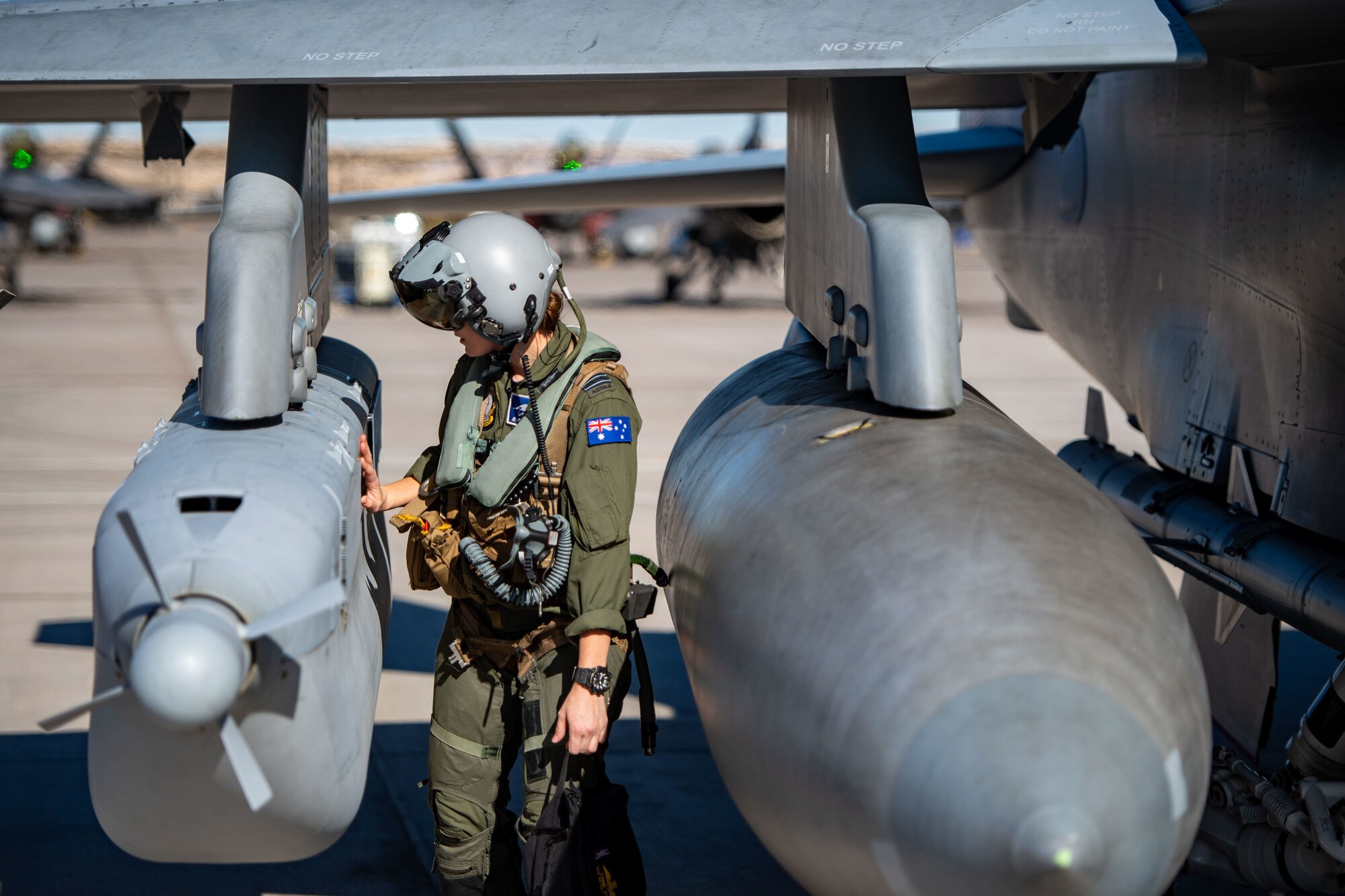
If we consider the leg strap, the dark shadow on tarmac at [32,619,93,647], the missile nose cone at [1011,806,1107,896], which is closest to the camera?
the missile nose cone at [1011,806,1107,896]

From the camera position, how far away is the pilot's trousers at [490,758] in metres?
3.51

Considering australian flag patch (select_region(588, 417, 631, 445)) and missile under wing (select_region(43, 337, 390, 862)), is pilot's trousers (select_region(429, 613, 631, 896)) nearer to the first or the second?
australian flag patch (select_region(588, 417, 631, 445))

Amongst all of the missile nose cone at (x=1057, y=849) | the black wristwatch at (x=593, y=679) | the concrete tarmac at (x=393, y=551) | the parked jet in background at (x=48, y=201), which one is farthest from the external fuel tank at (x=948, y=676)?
the parked jet in background at (x=48, y=201)

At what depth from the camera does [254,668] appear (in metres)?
2.44

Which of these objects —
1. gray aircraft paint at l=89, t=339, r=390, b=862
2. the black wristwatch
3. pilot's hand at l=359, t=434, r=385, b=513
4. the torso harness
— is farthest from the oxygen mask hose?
gray aircraft paint at l=89, t=339, r=390, b=862

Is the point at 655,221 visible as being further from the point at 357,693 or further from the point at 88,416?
the point at 357,693

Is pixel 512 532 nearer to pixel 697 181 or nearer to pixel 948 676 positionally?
pixel 948 676

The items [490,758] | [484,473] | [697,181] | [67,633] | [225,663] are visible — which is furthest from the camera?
[67,633]

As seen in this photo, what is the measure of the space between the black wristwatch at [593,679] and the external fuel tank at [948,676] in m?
0.26

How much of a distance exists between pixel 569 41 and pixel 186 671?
1.93 metres

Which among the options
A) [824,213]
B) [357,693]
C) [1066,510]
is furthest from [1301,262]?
[357,693]

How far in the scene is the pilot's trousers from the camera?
3506 millimetres

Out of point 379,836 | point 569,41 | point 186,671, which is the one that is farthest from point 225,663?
point 379,836

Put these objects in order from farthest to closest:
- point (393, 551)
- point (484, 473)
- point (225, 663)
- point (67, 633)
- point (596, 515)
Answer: point (393, 551), point (67, 633), point (484, 473), point (596, 515), point (225, 663)
